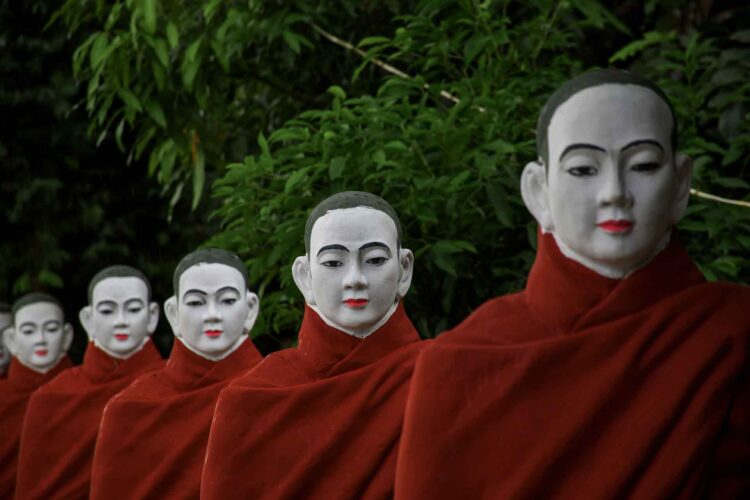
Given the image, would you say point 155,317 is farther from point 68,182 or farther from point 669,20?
point 68,182

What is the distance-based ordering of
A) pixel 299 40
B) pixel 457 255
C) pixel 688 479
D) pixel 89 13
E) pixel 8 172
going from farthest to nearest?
pixel 8 172, pixel 89 13, pixel 299 40, pixel 457 255, pixel 688 479

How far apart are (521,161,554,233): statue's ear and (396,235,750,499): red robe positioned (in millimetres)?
55

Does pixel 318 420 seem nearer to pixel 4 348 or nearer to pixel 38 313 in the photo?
pixel 38 313

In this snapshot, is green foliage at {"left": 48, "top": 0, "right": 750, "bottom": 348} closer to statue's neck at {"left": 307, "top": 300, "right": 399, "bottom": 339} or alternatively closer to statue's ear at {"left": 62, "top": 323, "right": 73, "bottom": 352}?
statue's neck at {"left": 307, "top": 300, "right": 399, "bottom": 339}

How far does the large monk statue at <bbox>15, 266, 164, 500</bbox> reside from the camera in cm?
630

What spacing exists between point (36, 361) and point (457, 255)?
9.92 feet

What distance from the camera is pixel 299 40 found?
634 cm

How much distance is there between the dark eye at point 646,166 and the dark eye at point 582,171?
0.09 metres

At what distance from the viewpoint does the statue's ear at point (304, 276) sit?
419 centimetres

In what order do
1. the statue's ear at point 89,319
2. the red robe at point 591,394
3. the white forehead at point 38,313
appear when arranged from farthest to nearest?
the white forehead at point 38,313 → the statue's ear at point 89,319 → the red robe at point 591,394

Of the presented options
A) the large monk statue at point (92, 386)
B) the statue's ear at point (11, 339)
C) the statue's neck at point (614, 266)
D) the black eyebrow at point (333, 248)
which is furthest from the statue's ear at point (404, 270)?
the statue's ear at point (11, 339)

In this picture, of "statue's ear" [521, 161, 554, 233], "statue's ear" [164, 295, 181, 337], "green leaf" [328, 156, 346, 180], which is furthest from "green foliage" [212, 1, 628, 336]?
"statue's ear" [521, 161, 554, 233]

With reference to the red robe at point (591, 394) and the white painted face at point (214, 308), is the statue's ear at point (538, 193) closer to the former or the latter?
the red robe at point (591, 394)

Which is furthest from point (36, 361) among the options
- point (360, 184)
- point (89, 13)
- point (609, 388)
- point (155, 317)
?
point (609, 388)
